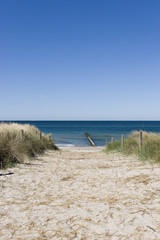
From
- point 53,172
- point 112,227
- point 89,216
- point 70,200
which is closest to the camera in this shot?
point 112,227

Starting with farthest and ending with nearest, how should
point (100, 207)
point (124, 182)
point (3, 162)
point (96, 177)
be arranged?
point (3, 162) < point (96, 177) < point (124, 182) < point (100, 207)

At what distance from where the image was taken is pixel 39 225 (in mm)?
3770

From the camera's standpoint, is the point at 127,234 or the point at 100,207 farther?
the point at 100,207

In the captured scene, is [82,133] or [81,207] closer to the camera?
[81,207]

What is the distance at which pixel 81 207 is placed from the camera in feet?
14.9

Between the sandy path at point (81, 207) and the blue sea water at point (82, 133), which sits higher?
the sandy path at point (81, 207)

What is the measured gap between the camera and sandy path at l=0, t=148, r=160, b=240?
3479 mm

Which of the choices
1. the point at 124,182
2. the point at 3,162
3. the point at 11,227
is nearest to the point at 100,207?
the point at 11,227

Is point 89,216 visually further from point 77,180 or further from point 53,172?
point 53,172

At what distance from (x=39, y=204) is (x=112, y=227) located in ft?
6.26

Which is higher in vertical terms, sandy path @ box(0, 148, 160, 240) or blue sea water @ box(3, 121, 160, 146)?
sandy path @ box(0, 148, 160, 240)

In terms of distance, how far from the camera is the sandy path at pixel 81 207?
3.48 meters

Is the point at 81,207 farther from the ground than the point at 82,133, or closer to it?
farther from the ground

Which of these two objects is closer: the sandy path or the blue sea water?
the sandy path
